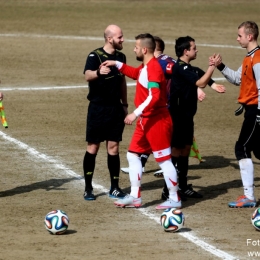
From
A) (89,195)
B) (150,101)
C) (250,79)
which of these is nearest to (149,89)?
(150,101)

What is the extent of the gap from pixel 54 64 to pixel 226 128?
8.20 meters

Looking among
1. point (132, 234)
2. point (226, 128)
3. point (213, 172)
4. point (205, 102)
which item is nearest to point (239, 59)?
point (205, 102)

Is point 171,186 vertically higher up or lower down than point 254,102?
lower down

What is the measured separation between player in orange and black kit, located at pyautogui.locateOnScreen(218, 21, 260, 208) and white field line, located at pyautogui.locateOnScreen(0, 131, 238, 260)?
4.92ft

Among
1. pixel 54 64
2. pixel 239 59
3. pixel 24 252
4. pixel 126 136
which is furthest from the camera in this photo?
pixel 239 59

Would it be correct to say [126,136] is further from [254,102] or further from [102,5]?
[102,5]

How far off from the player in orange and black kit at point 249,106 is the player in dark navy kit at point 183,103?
698 mm

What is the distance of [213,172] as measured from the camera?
14297 millimetres

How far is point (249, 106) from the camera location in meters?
11.8

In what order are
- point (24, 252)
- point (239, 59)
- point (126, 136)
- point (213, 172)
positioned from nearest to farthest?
1. point (24, 252)
2. point (213, 172)
3. point (126, 136)
4. point (239, 59)

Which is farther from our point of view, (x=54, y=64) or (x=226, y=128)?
(x=54, y=64)

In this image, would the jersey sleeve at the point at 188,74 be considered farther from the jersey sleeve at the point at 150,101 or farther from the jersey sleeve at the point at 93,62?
the jersey sleeve at the point at 93,62

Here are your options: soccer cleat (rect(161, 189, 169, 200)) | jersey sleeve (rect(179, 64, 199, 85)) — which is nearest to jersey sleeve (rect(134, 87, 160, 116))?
jersey sleeve (rect(179, 64, 199, 85))

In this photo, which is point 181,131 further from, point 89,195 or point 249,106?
point 89,195
